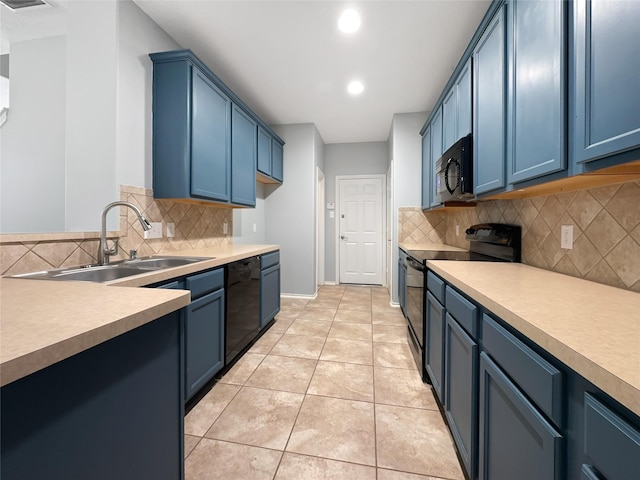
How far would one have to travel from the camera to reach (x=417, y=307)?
215 cm

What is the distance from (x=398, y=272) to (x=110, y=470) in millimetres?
3413

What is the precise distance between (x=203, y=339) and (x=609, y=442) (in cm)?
182

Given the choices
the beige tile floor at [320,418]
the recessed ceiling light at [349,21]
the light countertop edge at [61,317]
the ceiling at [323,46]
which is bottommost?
the beige tile floor at [320,418]

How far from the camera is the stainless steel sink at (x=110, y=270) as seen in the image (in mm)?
1316

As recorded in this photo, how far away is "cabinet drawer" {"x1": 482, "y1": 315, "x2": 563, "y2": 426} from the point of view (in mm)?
619

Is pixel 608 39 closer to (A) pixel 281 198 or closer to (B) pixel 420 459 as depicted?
(B) pixel 420 459

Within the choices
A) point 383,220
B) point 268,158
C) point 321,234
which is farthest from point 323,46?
point 383,220

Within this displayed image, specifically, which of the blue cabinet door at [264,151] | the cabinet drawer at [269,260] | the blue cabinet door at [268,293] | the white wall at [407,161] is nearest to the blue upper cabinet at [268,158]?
the blue cabinet door at [264,151]

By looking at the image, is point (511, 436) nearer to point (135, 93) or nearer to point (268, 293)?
point (268, 293)

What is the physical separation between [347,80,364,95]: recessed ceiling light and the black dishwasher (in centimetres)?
214

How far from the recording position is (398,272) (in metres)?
3.68

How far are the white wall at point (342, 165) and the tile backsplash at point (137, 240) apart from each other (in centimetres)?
231

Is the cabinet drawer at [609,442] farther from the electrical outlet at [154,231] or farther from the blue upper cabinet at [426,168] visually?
the blue upper cabinet at [426,168]

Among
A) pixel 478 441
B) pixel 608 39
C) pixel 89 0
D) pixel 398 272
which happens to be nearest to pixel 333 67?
pixel 89 0
